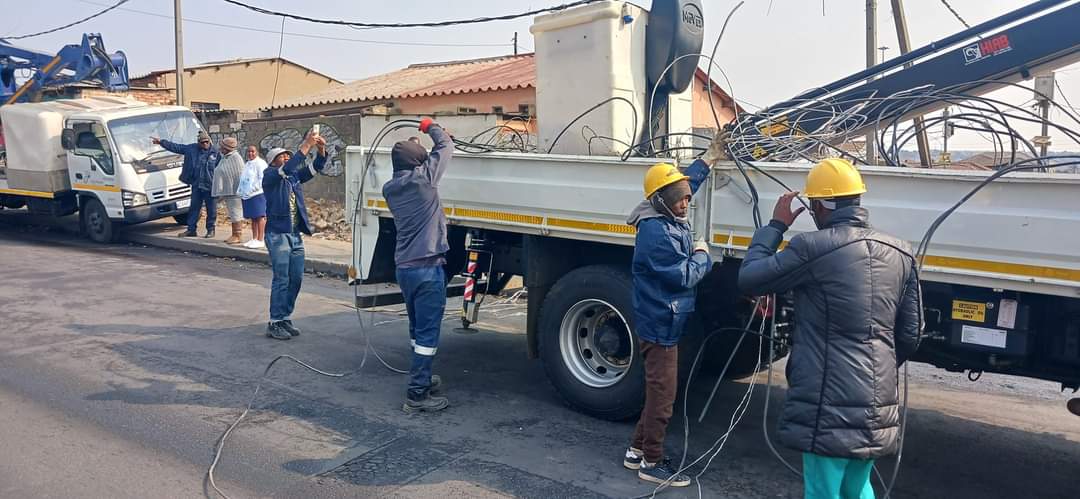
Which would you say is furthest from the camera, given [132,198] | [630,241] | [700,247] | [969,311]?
[132,198]

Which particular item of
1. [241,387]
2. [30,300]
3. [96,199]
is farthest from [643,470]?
[96,199]

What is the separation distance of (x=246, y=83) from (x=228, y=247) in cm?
2161

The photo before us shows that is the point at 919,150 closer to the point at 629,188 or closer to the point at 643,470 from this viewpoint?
the point at 629,188

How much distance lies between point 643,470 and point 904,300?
1.72m

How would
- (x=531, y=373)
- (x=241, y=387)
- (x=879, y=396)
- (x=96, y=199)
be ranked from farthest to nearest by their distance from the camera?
(x=96, y=199)
(x=531, y=373)
(x=241, y=387)
(x=879, y=396)

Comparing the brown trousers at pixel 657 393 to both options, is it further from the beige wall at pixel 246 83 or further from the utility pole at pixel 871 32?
the beige wall at pixel 246 83

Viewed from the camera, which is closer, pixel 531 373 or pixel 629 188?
pixel 629 188

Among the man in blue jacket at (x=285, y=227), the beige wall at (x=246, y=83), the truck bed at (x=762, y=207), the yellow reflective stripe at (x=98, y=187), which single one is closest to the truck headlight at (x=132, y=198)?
the yellow reflective stripe at (x=98, y=187)

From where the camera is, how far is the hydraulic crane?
17406 mm

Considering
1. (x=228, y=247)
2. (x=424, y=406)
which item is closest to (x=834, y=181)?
(x=424, y=406)

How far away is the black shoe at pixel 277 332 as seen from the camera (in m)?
7.54

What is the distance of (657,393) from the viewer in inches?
175

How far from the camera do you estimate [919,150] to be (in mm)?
5000

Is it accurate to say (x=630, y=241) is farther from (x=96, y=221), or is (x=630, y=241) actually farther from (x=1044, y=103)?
(x=96, y=221)
